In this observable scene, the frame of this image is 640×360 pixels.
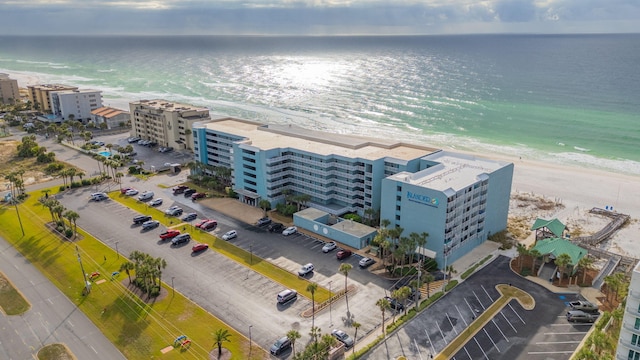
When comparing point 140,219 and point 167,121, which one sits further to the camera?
point 167,121

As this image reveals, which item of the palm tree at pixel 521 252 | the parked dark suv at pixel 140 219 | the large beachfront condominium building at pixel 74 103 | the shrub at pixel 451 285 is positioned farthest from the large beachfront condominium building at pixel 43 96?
the palm tree at pixel 521 252

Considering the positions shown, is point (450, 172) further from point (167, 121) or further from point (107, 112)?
point (107, 112)

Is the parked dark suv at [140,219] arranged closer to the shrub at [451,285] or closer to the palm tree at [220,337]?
the palm tree at [220,337]

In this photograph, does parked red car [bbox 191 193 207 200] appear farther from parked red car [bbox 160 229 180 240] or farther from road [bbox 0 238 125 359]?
road [bbox 0 238 125 359]

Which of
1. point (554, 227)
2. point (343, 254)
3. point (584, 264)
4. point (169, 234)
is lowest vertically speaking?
point (343, 254)

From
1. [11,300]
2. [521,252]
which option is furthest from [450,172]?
[11,300]

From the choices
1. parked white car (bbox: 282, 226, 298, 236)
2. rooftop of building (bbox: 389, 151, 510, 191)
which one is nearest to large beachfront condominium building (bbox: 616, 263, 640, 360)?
rooftop of building (bbox: 389, 151, 510, 191)

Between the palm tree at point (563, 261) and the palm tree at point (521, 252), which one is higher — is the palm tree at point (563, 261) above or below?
above
